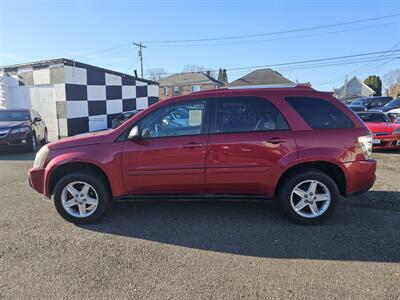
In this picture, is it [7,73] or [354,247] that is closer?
[354,247]

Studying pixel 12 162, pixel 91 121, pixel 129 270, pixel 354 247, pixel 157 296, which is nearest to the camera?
pixel 157 296

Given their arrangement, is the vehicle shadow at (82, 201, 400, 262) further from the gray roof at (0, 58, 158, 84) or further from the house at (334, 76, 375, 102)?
the house at (334, 76, 375, 102)

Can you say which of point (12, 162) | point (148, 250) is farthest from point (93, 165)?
point (12, 162)

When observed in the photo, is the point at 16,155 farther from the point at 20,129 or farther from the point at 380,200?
the point at 380,200

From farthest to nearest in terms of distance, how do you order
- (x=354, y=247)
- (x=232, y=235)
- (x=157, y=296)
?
(x=232, y=235) < (x=354, y=247) < (x=157, y=296)

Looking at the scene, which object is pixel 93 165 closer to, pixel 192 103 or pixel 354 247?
pixel 192 103

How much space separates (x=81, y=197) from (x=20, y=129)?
6649mm

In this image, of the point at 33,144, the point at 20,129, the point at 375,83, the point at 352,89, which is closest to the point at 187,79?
the point at 375,83

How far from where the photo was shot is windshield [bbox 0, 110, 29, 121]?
400 inches

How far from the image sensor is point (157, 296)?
8.56 feet

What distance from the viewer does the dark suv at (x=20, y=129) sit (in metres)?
9.30

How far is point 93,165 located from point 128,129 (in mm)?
638

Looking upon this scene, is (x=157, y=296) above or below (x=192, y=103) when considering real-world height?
below

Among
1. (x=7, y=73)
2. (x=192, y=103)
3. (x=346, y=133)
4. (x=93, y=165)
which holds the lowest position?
(x=93, y=165)
